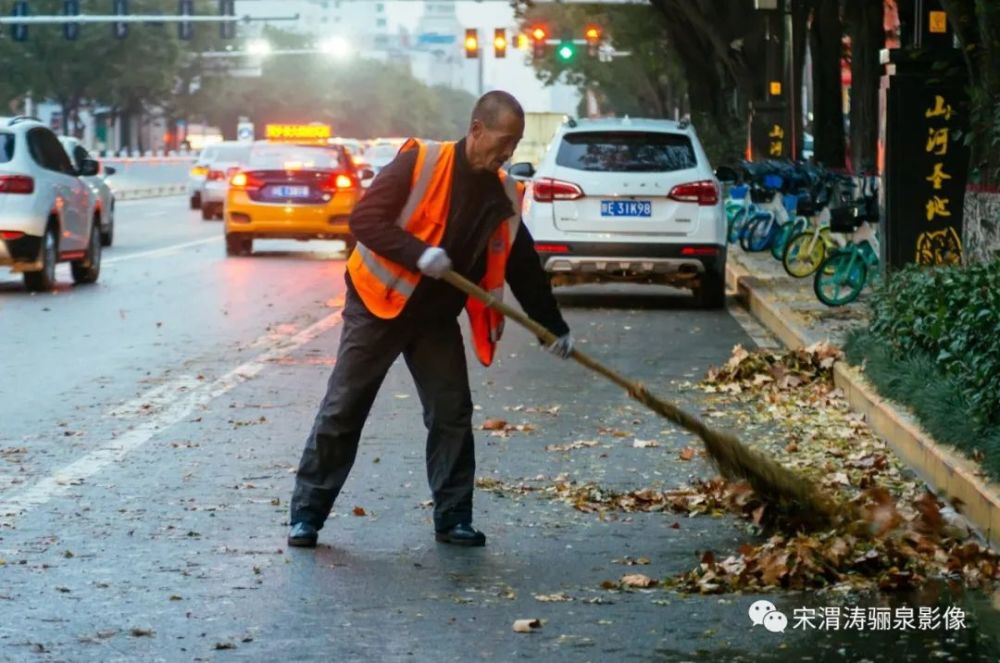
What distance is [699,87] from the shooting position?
49031 millimetres

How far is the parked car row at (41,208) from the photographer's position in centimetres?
2108

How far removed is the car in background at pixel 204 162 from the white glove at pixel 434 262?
1404 inches

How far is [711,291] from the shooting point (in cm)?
2039

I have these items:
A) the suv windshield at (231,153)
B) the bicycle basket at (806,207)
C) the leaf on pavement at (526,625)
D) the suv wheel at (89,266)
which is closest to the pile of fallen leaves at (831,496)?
the leaf on pavement at (526,625)

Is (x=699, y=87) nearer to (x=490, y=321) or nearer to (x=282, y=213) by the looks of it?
(x=282, y=213)

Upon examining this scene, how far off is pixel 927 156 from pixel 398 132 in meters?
170

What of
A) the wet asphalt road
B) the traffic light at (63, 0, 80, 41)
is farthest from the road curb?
the traffic light at (63, 0, 80, 41)

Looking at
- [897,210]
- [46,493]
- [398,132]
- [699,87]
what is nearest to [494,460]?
[46,493]

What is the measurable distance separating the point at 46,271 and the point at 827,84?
15095mm

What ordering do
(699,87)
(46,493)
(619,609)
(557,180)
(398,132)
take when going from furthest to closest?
(398,132), (699,87), (557,180), (46,493), (619,609)

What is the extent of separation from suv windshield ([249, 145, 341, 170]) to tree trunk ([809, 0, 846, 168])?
737 centimetres

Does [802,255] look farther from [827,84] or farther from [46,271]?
[827,84]

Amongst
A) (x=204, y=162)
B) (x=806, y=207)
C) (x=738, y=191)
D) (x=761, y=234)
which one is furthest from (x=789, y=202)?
(x=204, y=162)

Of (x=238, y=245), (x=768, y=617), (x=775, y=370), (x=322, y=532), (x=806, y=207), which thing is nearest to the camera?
(x=768, y=617)
